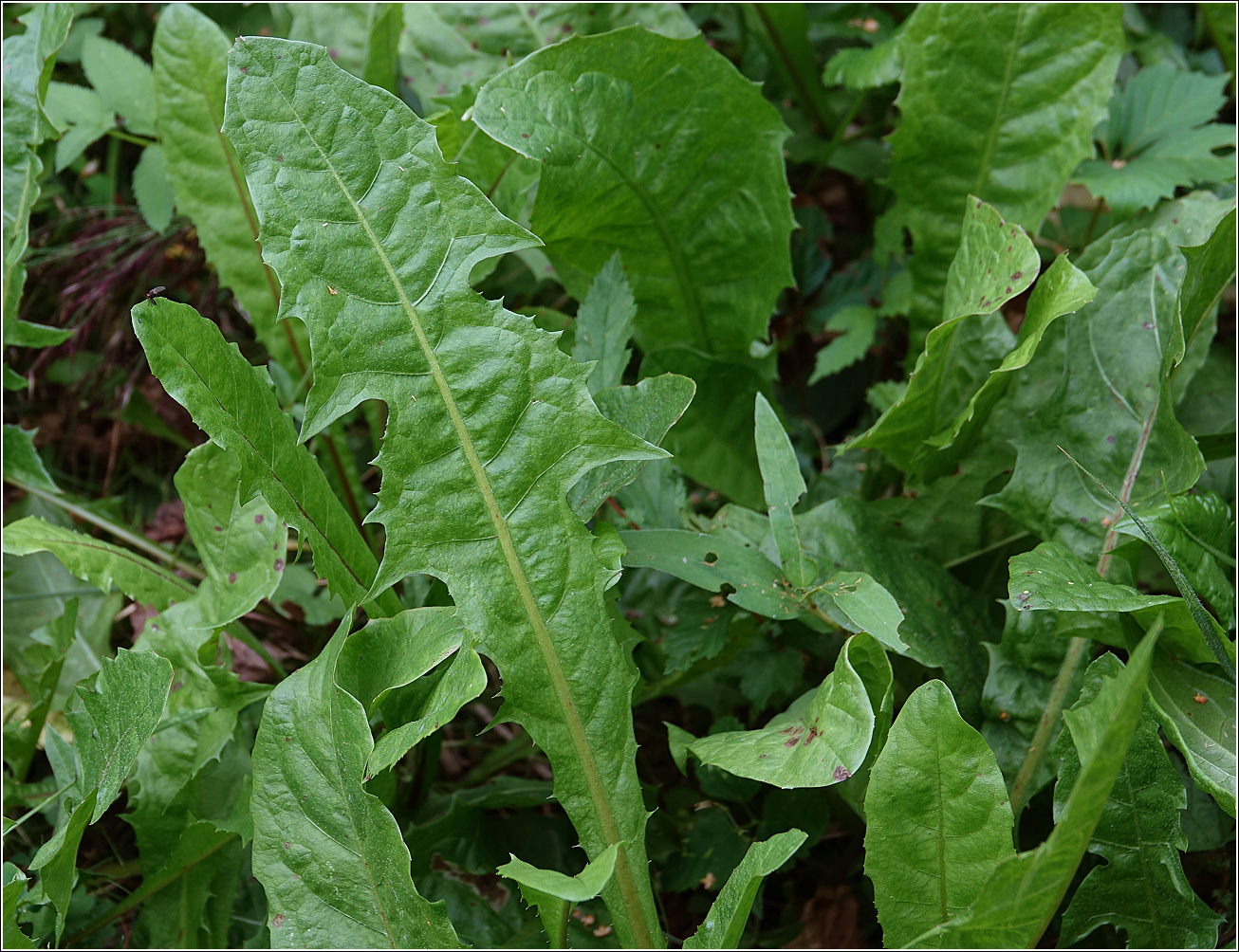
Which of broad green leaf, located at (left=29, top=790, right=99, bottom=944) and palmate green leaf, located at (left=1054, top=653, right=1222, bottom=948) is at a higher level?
broad green leaf, located at (left=29, top=790, right=99, bottom=944)

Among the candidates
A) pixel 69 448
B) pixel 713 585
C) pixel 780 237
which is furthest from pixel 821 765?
pixel 69 448

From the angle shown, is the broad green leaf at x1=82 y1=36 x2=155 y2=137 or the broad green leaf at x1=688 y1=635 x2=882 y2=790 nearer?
the broad green leaf at x1=688 y1=635 x2=882 y2=790

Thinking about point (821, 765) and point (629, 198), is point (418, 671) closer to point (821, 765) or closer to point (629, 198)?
point (821, 765)

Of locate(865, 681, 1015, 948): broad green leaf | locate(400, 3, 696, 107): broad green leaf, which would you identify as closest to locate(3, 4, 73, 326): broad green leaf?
locate(400, 3, 696, 107): broad green leaf

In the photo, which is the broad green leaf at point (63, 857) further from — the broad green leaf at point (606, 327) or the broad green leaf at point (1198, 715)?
the broad green leaf at point (1198, 715)

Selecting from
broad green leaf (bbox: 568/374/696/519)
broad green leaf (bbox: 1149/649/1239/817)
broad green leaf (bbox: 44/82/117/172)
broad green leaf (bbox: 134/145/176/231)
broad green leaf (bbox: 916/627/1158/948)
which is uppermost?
broad green leaf (bbox: 44/82/117/172)

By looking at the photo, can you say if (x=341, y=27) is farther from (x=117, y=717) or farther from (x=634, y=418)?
(x=117, y=717)

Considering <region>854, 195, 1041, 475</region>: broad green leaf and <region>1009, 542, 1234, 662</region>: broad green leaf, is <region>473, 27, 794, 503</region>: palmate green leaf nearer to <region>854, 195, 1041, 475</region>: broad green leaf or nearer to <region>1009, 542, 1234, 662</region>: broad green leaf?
<region>854, 195, 1041, 475</region>: broad green leaf

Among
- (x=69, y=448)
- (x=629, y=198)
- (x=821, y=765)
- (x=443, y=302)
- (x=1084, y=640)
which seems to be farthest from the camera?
(x=69, y=448)
